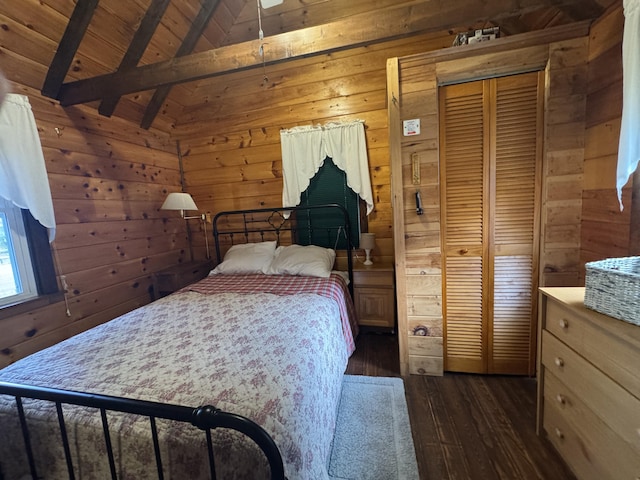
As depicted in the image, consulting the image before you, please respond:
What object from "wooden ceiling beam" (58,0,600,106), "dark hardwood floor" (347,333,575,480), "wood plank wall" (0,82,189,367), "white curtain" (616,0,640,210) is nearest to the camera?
"white curtain" (616,0,640,210)

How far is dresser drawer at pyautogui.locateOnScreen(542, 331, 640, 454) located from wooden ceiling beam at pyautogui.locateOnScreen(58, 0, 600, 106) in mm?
1712

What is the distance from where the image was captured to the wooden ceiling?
1481 mm

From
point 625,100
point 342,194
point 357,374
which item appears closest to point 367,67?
point 342,194

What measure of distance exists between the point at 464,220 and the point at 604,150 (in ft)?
2.45

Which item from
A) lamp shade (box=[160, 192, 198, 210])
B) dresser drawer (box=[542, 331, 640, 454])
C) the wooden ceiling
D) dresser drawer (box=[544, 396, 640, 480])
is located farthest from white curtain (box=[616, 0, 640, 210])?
lamp shade (box=[160, 192, 198, 210])

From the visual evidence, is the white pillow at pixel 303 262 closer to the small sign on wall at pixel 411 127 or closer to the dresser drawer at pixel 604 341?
the small sign on wall at pixel 411 127

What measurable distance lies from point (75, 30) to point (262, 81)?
1.51m

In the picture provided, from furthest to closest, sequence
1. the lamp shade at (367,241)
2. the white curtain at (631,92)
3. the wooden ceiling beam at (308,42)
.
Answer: the lamp shade at (367,241) → the wooden ceiling beam at (308,42) → the white curtain at (631,92)

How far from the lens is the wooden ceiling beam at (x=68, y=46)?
1.80 meters

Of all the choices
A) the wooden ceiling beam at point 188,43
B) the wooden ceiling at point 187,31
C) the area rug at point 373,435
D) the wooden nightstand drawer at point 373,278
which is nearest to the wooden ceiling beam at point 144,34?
the wooden ceiling at point 187,31

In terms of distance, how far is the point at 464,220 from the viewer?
5.96 ft

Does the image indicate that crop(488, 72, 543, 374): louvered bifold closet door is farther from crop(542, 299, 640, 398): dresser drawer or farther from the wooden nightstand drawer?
the wooden nightstand drawer

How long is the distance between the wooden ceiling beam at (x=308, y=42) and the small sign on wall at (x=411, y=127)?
0.48 metres

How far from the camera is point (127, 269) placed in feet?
8.49
